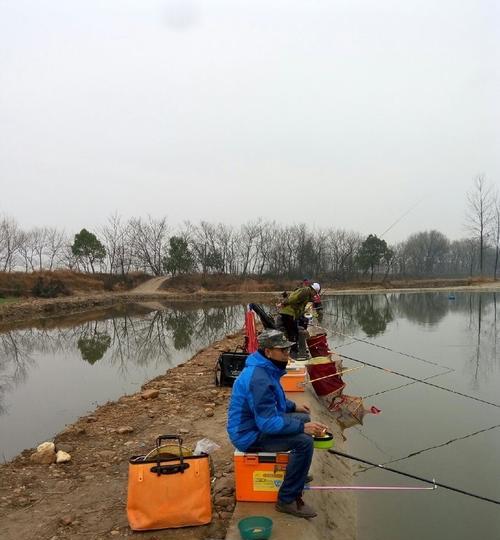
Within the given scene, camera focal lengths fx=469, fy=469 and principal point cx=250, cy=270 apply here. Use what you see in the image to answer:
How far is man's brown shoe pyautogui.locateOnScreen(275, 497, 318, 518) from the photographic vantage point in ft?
12.2

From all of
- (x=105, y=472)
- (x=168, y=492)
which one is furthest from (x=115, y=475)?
(x=168, y=492)

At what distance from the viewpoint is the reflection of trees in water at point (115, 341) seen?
13.4m

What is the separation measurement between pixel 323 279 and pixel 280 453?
60896 millimetres

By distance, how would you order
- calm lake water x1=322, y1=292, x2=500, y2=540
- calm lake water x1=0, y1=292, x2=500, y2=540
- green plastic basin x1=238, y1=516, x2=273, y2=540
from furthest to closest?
1. calm lake water x1=0, y1=292, x2=500, y2=540
2. calm lake water x1=322, y1=292, x2=500, y2=540
3. green plastic basin x1=238, y1=516, x2=273, y2=540

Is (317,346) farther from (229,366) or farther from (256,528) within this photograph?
(256,528)

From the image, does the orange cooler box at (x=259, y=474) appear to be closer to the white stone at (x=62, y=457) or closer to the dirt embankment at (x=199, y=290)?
the white stone at (x=62, y=457)

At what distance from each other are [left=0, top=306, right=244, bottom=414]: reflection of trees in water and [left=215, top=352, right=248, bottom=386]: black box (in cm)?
426

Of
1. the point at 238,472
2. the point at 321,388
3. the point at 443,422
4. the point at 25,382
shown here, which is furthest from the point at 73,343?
the point at 238,472

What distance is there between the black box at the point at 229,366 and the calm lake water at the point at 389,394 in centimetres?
217

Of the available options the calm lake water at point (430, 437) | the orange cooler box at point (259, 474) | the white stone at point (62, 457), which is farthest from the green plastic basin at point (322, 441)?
the white stone at point (62, 457)

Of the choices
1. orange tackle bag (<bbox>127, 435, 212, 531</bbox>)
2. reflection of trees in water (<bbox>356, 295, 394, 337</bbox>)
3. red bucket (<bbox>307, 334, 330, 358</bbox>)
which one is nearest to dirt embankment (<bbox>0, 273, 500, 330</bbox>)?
reflection of trees in water (<bbox>356, 295, 394, 337</bbox>)

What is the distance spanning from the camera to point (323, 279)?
63844 mm

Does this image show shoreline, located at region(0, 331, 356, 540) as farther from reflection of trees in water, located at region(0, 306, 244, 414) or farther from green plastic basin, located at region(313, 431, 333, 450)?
reflection of trees in water, located at region(0, 306, 244, 414)

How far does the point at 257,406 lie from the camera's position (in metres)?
3.51
